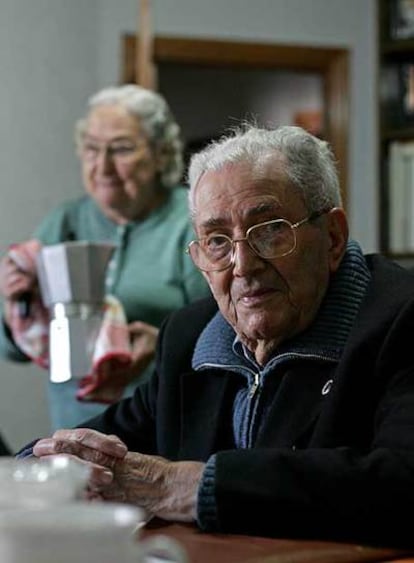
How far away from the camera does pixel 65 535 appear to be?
70 cm

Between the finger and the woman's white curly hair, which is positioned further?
the woman's white curly hair

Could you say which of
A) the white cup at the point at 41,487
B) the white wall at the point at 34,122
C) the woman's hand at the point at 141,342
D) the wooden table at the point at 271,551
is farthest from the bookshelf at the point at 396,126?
the white cup at the point at 41,487

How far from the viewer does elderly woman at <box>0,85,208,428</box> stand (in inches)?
97.0

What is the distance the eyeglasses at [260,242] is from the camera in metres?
1.51

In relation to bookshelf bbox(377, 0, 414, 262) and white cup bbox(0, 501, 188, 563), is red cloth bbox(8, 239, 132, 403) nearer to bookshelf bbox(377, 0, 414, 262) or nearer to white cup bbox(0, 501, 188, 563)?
white cup bbox(0, 501, 188, 563)

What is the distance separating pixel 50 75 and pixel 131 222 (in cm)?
130

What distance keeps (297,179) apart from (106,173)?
1.16m

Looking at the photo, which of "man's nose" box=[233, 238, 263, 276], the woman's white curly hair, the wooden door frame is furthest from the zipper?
the wooden door frame

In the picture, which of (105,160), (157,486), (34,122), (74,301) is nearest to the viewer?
(157,486)

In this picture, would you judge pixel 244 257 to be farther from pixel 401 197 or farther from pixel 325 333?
pixel 401 197

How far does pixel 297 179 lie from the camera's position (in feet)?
5.00

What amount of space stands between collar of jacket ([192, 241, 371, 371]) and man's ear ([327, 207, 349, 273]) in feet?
0.04

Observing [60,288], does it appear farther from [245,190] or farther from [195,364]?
[245,190]

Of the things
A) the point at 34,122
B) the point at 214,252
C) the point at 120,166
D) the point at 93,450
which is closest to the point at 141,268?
the point at 120,166
